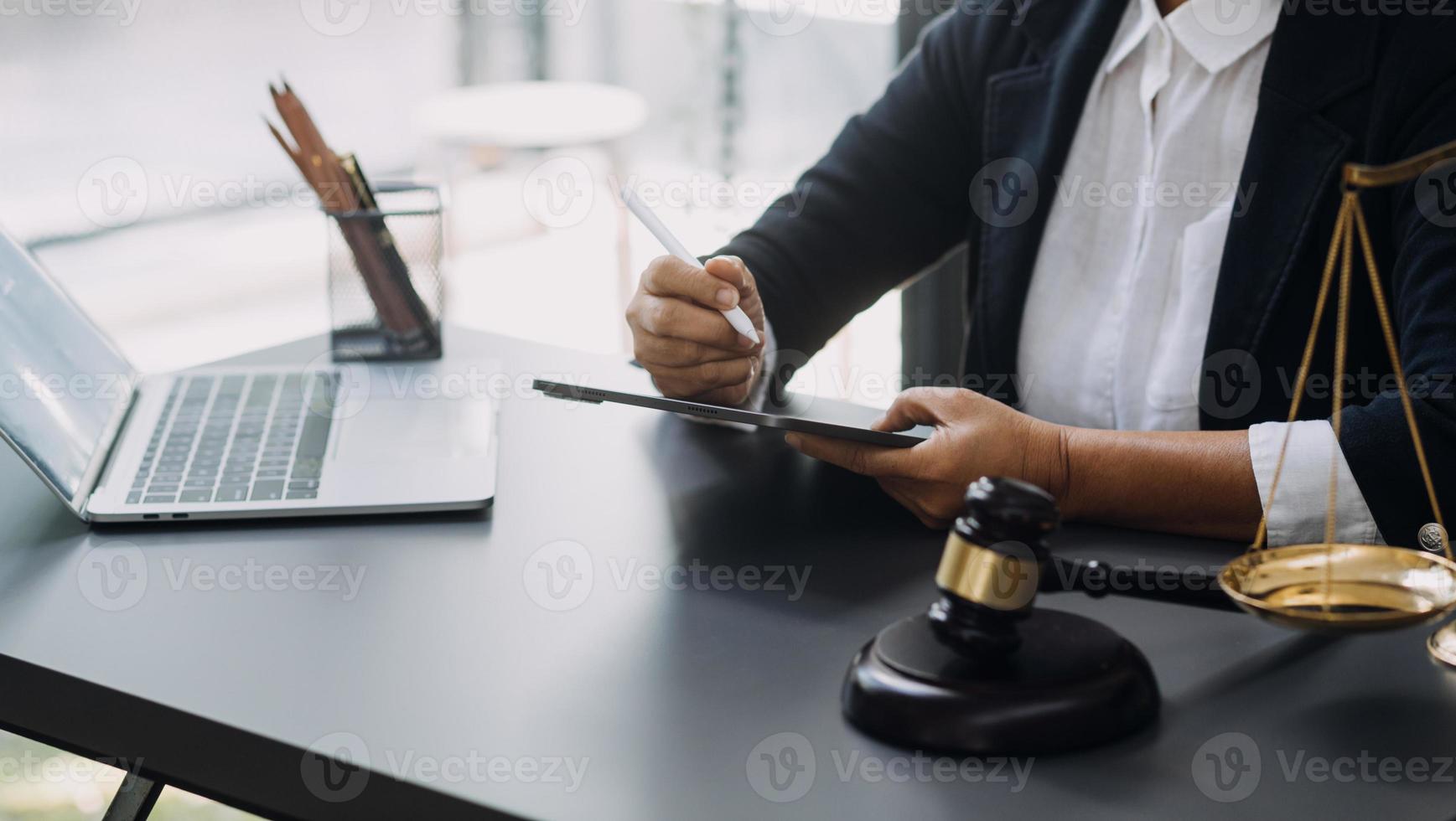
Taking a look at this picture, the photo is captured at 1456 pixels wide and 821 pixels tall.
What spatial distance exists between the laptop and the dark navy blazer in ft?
1.53

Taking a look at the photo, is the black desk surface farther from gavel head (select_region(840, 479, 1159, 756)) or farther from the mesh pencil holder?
the mesh pencil holder

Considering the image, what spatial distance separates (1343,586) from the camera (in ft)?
2.19

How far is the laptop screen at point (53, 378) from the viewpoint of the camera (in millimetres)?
943

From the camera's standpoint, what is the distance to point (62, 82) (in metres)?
2.39

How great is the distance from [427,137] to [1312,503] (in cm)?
314

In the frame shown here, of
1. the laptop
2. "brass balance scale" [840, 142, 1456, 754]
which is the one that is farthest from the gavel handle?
the laptop

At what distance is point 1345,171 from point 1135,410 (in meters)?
0.74

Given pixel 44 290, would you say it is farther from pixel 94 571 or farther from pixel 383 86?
pixel 383 86

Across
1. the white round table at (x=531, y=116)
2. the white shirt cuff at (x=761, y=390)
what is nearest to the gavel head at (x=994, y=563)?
the white shirt cuff at (x=761, y=390)

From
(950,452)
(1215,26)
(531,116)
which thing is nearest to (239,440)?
(950,452)

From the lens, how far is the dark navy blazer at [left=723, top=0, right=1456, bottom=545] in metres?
0.98

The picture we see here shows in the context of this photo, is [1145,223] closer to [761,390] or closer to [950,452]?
[761,390]

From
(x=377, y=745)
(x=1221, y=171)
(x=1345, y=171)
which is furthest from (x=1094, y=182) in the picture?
(x=377, y=745)

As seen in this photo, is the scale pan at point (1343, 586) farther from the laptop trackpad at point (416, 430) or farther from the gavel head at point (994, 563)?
the laptop trackpad at point (416, 430)
